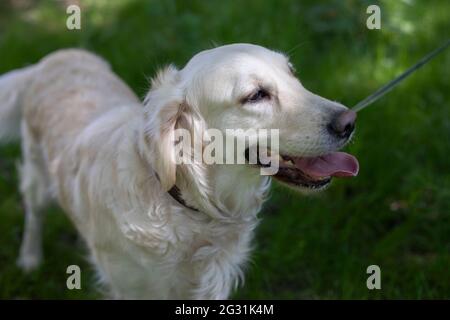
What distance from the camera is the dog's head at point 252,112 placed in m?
2.48

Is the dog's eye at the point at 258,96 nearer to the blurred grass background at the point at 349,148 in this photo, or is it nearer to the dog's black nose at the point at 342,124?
the dog's black nose at the point at 342,124

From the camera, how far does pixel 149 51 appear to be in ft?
16.5

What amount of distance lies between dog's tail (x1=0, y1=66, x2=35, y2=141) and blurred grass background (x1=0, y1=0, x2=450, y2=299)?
1.79 ft

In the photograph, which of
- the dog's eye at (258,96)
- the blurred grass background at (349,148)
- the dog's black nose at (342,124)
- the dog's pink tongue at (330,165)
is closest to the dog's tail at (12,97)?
the blurred grass background at (349,148)

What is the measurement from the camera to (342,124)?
2463 millimetres

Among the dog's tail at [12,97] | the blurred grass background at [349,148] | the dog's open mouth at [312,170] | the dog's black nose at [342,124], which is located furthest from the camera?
the dog's tail at [12,97]

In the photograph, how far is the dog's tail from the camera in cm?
380

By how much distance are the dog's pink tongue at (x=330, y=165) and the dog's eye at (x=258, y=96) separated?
0.89ft

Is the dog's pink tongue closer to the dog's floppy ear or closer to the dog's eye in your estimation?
the dog's eye

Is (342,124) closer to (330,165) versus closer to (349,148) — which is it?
(330,165)

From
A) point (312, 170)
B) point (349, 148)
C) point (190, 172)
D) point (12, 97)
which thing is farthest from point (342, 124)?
point (12, 97)

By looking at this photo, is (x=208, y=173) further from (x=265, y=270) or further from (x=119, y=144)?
(x=265, y=270)

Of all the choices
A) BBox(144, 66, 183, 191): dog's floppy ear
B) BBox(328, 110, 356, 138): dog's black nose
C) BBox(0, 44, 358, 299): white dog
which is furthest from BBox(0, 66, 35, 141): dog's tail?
BBox(328, 110, 356, 138): dog's black nose
